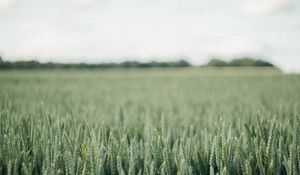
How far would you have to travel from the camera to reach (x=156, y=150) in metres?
1.33

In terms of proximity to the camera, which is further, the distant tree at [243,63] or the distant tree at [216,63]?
the distant tree at [216,63]

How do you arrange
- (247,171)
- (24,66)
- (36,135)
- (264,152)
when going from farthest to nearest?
(24,66) → (36,135) → (264,152) → (247,171)

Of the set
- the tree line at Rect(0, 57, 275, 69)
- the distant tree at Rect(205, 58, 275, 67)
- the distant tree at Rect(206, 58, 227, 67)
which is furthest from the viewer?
the distant tree at Rect(206, 58, 227, 67)

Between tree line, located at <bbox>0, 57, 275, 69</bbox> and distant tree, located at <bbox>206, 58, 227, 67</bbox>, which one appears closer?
tree line, located at <bbox>0, 57, 275, 69</bbox>

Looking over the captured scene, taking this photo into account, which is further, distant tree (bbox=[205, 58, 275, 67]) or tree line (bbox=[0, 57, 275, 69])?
distant tree (bbox=[205, 58, 275, 67])

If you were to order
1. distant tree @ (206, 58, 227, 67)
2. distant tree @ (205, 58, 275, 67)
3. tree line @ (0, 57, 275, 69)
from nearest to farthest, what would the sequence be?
1. tree line @ (0, 57, 275, 69)
2. distant tree @ (205, 58, 275, 67)
3. distant tree @ (206, 58, 227, 67)

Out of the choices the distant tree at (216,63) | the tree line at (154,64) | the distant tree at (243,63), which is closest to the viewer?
the tree line at (154,64)

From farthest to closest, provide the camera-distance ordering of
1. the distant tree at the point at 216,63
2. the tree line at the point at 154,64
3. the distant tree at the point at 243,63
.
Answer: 1. the distant tree at the point at 216,63
2. the distant tree at the point at 243,63
3. the tree line at the point at 154,64

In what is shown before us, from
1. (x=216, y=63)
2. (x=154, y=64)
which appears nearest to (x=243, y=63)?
(x=216, y=63)

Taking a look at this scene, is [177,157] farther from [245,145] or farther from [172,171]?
[245,145]

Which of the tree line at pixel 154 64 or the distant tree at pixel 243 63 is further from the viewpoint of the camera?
the distant tree at pixel 243 63

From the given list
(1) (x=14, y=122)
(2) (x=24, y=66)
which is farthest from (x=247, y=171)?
(2) (x=24, y=66)

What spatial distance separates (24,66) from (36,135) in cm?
4119

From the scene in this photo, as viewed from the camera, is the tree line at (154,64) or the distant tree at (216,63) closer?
the tree line at (154,64)
